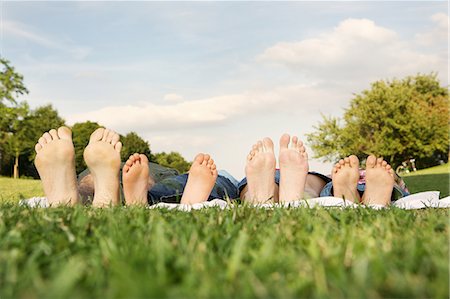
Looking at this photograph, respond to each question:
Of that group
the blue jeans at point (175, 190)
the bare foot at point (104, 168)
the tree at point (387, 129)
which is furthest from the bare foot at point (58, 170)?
the tree at point (387, 129)

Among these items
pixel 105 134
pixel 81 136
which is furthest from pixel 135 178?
pixel 81 136

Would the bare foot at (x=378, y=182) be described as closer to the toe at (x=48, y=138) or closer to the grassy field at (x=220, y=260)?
the grassy field at (x=220, y=260)

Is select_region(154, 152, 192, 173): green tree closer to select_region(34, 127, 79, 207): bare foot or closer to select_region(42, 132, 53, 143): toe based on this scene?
select_region(42, 132, 53, 143): toe

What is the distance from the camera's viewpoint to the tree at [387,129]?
2498 centimetres

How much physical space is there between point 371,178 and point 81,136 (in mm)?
27695

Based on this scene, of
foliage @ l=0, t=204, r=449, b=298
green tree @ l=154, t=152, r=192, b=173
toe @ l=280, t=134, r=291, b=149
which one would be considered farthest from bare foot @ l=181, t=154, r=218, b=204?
green tree @ l=154, t=152, r=192, b=173

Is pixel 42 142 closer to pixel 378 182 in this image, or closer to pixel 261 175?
pixel 261 175

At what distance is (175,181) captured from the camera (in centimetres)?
380

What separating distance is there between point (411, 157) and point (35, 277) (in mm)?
26723

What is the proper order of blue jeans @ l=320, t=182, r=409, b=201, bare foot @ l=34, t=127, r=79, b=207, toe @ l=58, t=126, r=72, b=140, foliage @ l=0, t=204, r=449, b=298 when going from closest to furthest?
foliage @ l=0, t=204, r=449, b=298
bare foot @ l=34, t=127, r=79, b=207
toe @ l=58, t=126, r=72, b=140
blue jeans @ l=320, t=182, r=409, b=201

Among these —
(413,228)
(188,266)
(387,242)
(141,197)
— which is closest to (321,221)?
(413,228)

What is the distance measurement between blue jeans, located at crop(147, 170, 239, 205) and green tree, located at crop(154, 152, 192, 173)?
32308 millimetres

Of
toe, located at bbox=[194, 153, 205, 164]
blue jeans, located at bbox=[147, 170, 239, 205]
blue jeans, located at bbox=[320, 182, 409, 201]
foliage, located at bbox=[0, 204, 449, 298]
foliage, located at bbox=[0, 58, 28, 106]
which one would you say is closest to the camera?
foliage, located at bbox=[0, 204, 449, 298]

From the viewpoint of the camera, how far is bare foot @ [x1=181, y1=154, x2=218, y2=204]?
10.9 feet
